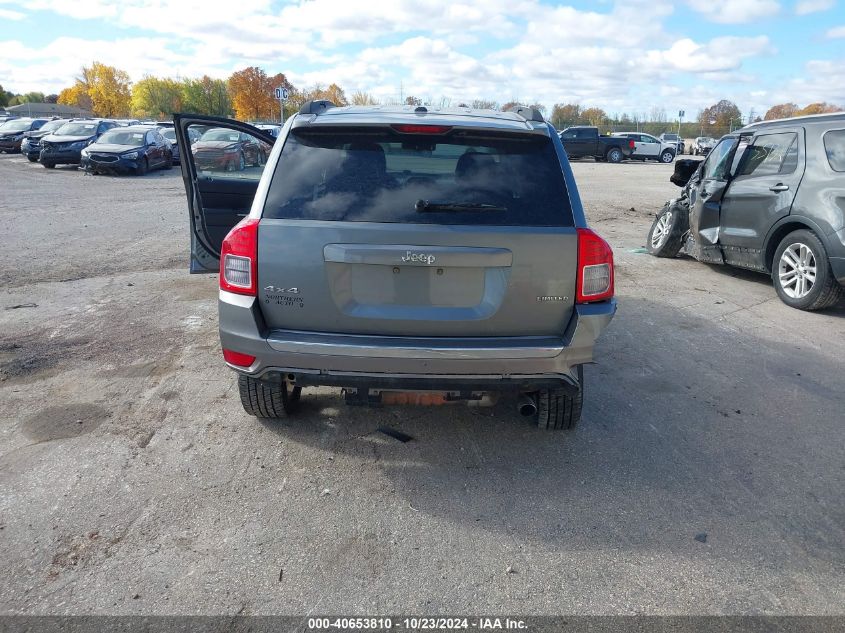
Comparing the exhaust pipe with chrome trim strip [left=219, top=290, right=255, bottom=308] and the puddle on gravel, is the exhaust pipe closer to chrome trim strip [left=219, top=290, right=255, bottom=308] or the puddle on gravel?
chrome trim strip [left=219, top=290, right=255, bottom=308]

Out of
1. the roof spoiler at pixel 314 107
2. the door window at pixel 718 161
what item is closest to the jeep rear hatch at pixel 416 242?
the roof spoiler at pixel 314 107

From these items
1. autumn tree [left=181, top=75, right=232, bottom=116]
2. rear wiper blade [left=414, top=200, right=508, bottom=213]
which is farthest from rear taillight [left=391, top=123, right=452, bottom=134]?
autumn tree [left=181, top=75, right=232, bottom=116]

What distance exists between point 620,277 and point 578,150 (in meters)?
31.6

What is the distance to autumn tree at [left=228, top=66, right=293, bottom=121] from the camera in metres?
74.2

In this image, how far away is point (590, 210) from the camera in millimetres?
15211

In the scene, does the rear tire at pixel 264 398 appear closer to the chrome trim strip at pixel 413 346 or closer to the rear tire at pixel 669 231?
the chrome trim strip at pixel 413 346

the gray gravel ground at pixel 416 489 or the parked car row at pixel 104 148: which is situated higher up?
the gray gravel ground at pixel 416 489

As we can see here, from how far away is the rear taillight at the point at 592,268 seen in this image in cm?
336

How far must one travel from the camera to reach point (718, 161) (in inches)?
332

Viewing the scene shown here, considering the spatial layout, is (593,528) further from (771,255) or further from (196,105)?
(196,105)

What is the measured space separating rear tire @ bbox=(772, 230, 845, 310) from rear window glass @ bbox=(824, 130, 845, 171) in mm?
726

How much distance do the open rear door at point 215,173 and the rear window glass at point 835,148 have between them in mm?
5690

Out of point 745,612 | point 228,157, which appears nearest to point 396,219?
point 745,612

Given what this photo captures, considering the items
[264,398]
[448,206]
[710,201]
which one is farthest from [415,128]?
[710,201]
